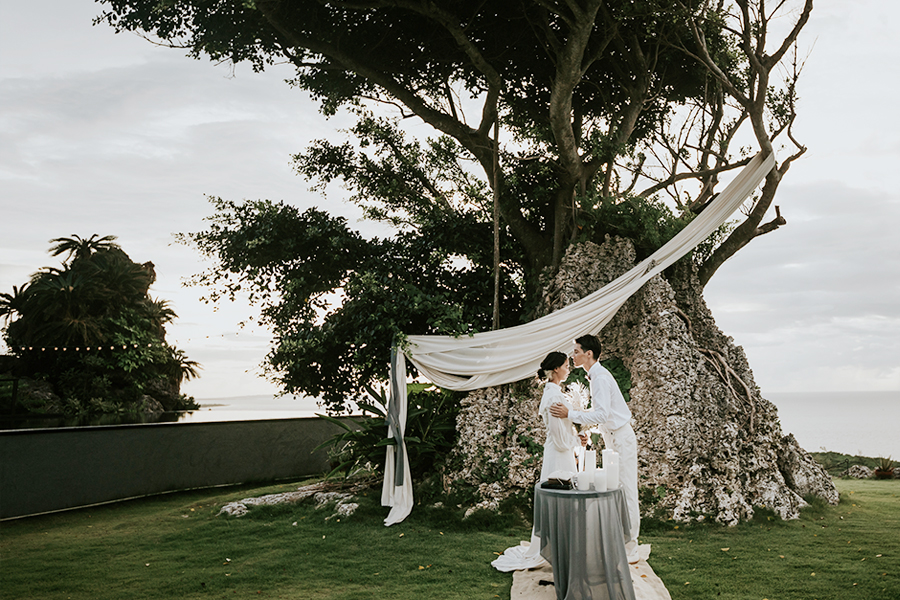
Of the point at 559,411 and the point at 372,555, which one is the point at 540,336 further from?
the point at 372,555

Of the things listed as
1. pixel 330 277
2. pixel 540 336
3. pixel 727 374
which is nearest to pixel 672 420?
pixel 727 374

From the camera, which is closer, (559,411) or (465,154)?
(559,411)

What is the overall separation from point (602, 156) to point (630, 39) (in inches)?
70.2

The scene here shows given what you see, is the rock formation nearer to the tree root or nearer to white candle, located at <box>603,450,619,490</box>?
the tree root

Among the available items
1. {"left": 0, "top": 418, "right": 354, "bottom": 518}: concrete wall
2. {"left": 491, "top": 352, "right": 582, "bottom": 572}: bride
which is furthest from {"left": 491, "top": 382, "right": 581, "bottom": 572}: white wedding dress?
{"left": 0, "top": 418, "right": 354, "bottom": 518}: concrete wall

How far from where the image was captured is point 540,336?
742 centimetres

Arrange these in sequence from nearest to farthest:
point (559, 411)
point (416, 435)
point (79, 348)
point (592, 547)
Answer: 1. point (592, 547)
2. point (559, 411)
3. point (416, 435)
4. point (79, 348)

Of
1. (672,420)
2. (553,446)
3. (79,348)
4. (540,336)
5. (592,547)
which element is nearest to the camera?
(592,547)

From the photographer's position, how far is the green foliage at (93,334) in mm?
18766

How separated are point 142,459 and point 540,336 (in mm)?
6574

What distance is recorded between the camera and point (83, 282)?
66.7 ft

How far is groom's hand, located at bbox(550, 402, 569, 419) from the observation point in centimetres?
448

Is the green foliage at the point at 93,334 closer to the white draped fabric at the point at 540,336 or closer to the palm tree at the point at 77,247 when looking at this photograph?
the palm tree at the point at 77,247

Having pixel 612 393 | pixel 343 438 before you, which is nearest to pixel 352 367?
pixel 343 438
